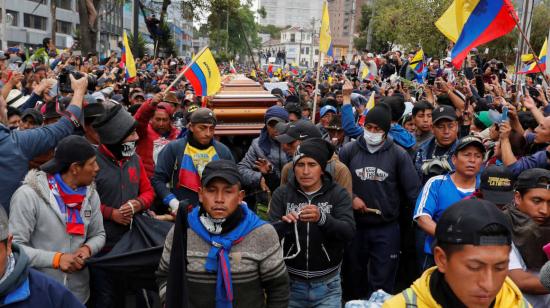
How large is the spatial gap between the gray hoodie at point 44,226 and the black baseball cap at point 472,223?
8.24 feet

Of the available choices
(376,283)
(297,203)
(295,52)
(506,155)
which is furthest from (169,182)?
(295,52)

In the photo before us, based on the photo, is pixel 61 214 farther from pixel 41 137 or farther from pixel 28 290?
pixel 28 290

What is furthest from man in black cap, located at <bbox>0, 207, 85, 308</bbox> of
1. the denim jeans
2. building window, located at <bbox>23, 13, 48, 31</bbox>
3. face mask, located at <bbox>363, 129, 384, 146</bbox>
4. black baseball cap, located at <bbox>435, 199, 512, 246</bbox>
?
building window, located at <bbox>23, 13, 48, 31</bbox>

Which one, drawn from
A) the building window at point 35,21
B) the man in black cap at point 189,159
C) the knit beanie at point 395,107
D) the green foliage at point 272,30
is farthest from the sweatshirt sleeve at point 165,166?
the green foliage at point 272,30

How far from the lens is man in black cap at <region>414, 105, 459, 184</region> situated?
5027 millimetres

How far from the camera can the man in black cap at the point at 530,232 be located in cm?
312

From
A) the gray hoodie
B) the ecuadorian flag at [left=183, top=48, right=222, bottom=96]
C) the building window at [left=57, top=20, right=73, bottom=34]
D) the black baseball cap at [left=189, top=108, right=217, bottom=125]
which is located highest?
the building window at [left=57, top=20, right=73, bottom=34]

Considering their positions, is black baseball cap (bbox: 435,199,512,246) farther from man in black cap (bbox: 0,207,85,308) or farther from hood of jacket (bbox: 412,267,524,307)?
man in black cap (bbox: 0,207,85,308)

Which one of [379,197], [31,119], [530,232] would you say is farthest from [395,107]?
[31,119]

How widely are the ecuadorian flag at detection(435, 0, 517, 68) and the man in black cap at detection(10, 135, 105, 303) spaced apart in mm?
4862

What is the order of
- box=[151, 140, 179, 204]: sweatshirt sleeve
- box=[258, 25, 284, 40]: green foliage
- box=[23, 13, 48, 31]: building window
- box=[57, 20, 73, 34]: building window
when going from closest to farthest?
1. box=[151, 140, 179, 204]: sweatshirt sleeve
2. box=[23, 13, 48, 31]: building window
3. box=[57, 20, 73, 34]: building window
4. box=[258, 25, 284, 40]: green foliage

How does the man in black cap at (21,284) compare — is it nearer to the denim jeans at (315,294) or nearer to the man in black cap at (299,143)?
the denim jeans at (315,294)

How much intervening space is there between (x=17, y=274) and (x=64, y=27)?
63.1m

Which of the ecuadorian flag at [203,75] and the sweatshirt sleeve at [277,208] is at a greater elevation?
the ecuadorian flag at [203,75]
